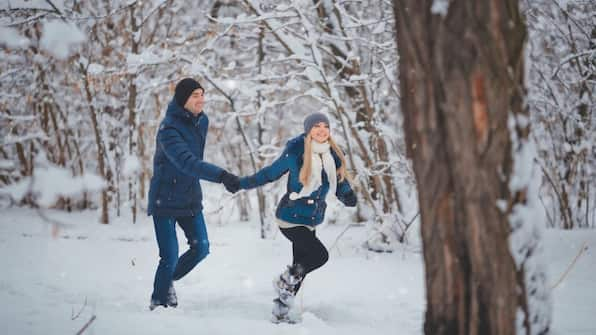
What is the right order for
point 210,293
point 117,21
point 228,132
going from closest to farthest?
point 210,293
point 117,21
point 228,132

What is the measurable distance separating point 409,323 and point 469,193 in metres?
1.91

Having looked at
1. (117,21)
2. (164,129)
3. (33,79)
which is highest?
(117,21)

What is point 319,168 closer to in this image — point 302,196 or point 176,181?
point 302,196

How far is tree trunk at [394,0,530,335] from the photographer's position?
5.23 feet

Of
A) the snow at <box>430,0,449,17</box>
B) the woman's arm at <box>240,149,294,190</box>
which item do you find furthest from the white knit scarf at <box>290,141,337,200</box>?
the snow at <box>430,0,449,17</box>

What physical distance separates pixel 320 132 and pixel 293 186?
45cm

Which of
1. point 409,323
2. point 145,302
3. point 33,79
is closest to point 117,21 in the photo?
point 33,79

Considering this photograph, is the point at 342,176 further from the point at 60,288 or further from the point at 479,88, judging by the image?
the point at 60,288

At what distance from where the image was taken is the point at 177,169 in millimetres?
Answer: 3391

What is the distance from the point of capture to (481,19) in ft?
5.18

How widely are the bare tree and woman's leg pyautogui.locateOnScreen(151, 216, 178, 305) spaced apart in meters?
2.17

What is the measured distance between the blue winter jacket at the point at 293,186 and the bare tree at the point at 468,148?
1.59 meters

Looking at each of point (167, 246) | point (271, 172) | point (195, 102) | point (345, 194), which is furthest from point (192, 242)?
point (345, 194)

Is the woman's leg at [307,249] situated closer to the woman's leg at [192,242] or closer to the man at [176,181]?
the man at [176,181]
